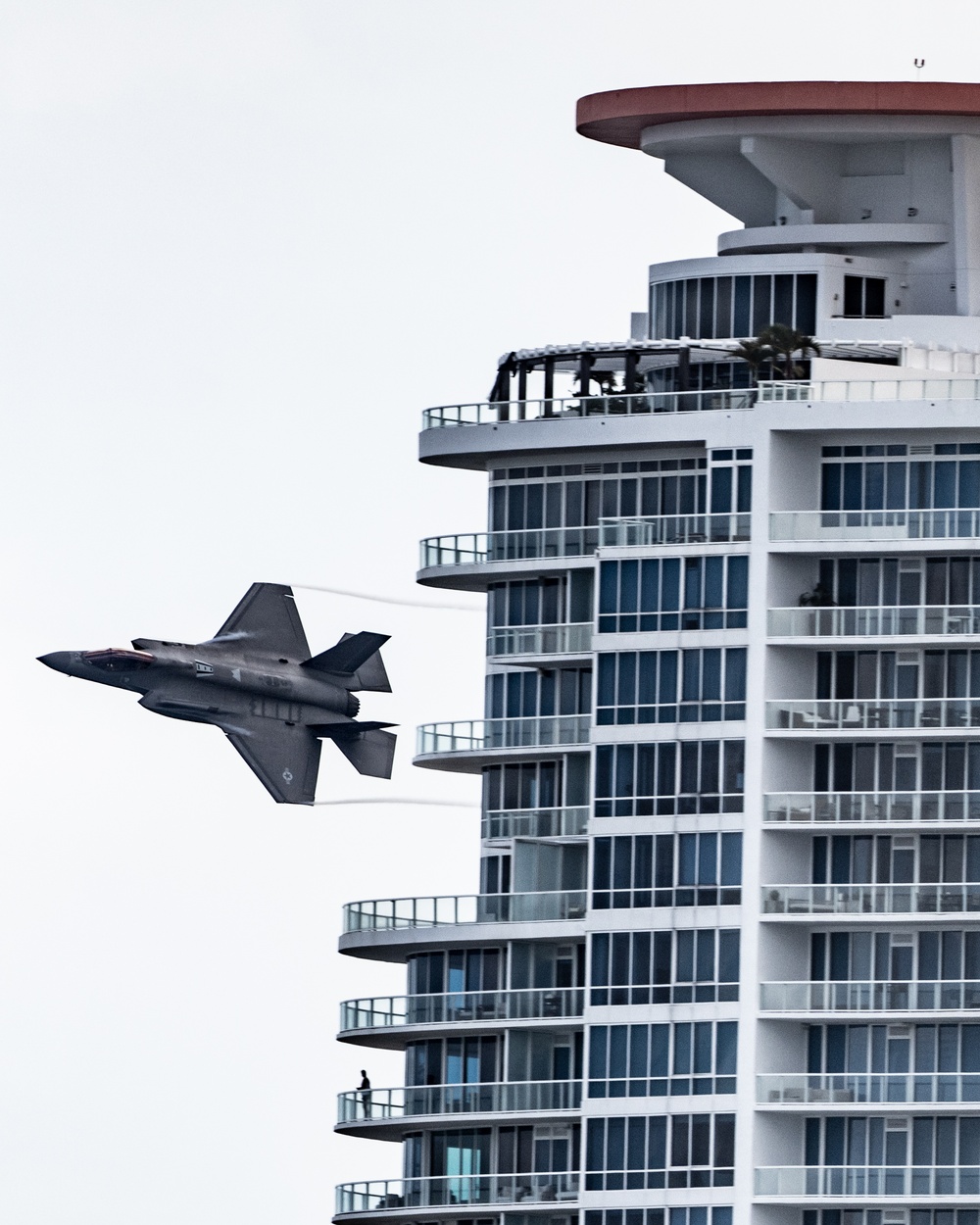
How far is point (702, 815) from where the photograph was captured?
156125 mm

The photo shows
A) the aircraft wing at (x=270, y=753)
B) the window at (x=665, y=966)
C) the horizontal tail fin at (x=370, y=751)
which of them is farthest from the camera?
the aircraft wing at (x=270, y=753)

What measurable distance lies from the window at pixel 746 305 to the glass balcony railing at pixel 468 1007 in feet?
77.3

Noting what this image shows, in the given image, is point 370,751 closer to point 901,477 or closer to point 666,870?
point 666,870

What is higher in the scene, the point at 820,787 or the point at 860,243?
the point at 860,243

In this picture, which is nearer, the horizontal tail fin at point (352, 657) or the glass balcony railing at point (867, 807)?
the glass balcony railing at point (867, 807)

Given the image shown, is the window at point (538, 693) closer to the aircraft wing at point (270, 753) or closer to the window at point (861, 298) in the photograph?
the window at point (861, 298)

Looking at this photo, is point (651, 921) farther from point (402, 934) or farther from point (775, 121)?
point (775, 121)

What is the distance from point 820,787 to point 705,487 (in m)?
10.5

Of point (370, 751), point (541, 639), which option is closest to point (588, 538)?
point (541, 639)

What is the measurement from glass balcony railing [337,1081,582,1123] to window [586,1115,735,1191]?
374 centimetres

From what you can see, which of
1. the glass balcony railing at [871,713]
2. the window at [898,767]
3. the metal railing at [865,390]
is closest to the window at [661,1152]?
the window at [898,767]

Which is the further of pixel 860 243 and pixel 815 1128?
pixel 860 243

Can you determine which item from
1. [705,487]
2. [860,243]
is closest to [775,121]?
[860,243]

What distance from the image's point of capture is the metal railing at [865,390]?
6250 inches
